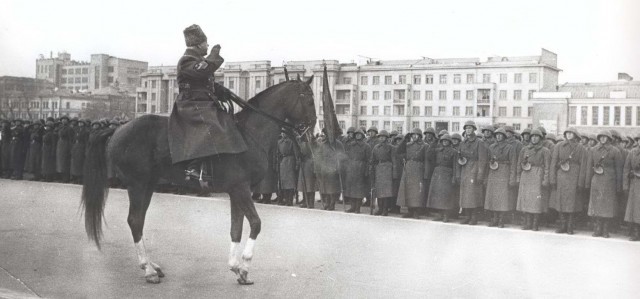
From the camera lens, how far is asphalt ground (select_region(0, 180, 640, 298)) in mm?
6473

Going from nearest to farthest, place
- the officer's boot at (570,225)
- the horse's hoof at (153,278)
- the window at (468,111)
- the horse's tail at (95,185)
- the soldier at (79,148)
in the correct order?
the horse's hoof at (153,278), the horse's tail at (95,185), the officer's boot at (570,225), the soldier at (79,148), the window at (468,111)

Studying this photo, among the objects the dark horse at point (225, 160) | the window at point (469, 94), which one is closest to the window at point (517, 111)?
the window at point (469, 94)

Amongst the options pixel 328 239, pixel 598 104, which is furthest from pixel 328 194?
pixel 598 104

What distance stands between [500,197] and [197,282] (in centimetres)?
728

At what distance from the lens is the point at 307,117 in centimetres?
726

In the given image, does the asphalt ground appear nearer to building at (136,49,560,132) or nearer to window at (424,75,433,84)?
building at (136,49,560,132)

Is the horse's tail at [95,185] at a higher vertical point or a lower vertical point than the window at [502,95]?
lower

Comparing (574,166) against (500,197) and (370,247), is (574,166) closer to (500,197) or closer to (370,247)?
(500,197)

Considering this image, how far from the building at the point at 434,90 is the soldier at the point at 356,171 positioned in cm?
615

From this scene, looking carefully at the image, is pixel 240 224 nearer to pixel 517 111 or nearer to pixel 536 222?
pixel 536 222

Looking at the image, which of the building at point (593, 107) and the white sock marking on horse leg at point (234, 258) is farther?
the building at point (593, 107)

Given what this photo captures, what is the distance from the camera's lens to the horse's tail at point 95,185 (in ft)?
24.2

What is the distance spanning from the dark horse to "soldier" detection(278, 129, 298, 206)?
750 cm

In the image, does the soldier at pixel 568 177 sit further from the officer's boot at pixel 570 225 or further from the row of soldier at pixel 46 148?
the row of soldier at pixel 46 148
